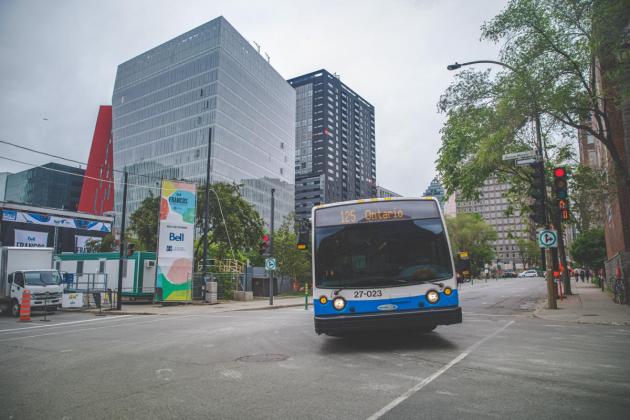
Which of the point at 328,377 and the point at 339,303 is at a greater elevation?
the point at 339,303

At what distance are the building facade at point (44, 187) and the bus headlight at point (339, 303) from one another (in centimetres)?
12072

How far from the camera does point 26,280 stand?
21359mm

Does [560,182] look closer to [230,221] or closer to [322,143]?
[230,221]

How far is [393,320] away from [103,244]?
50.0 m

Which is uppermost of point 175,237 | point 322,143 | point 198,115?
point 322,143

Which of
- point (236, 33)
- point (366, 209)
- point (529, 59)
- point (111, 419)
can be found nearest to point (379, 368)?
point (366, 209)

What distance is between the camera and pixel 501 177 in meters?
26.9

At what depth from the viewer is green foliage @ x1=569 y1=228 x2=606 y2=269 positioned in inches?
1860

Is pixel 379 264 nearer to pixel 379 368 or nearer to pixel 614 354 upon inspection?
pixel 379 368

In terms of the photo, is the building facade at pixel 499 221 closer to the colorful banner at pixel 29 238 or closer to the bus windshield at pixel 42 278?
the colorful banner at pixel 29 238

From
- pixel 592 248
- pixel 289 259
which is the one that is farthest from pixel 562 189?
pixel 592 248

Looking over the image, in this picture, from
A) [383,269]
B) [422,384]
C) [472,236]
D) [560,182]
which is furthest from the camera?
[472,236]

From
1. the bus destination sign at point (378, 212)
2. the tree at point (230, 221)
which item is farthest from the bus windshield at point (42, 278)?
the bus destination sign at point (378, 212)

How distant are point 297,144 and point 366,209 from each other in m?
177
